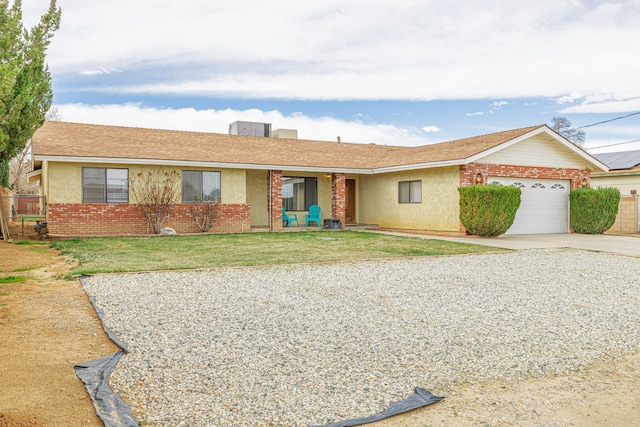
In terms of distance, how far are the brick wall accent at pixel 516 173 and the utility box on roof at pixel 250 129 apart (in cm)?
1113

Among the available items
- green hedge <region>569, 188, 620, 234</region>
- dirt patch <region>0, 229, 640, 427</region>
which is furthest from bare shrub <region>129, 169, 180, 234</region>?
green hedge <region>569, 188, 620, 234</region>

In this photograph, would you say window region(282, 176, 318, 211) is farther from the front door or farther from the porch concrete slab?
the porch concrete slab

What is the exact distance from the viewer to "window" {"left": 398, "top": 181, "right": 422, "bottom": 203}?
19.8m

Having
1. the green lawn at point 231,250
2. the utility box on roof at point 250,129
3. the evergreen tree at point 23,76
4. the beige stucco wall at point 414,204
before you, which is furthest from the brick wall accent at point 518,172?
the evergreen tree at point 23,76

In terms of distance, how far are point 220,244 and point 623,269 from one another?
1005cm

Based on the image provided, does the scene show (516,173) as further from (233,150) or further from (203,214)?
(203,214)

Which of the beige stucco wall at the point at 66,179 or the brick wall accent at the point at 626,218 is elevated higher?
the beige stucco wall at the point at 66,179

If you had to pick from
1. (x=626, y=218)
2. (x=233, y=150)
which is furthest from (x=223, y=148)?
(x=626, y=218)

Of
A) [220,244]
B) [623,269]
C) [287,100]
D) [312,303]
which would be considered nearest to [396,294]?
[312,303]

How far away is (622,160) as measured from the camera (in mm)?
27047

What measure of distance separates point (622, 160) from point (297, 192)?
18.3 meters

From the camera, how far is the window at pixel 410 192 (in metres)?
19.8

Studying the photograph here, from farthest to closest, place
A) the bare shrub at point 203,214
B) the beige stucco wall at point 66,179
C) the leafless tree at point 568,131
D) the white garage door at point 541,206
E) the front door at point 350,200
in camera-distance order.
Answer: the leafless tree at point 568,131, the front door at point 350,200, the white garage door at point 541,206, the bare shrub at point 203,214, the beige stucco wall at point 66,179

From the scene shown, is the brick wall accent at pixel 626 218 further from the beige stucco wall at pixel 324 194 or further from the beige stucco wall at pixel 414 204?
the beige stucco wall at pixel 324 194
